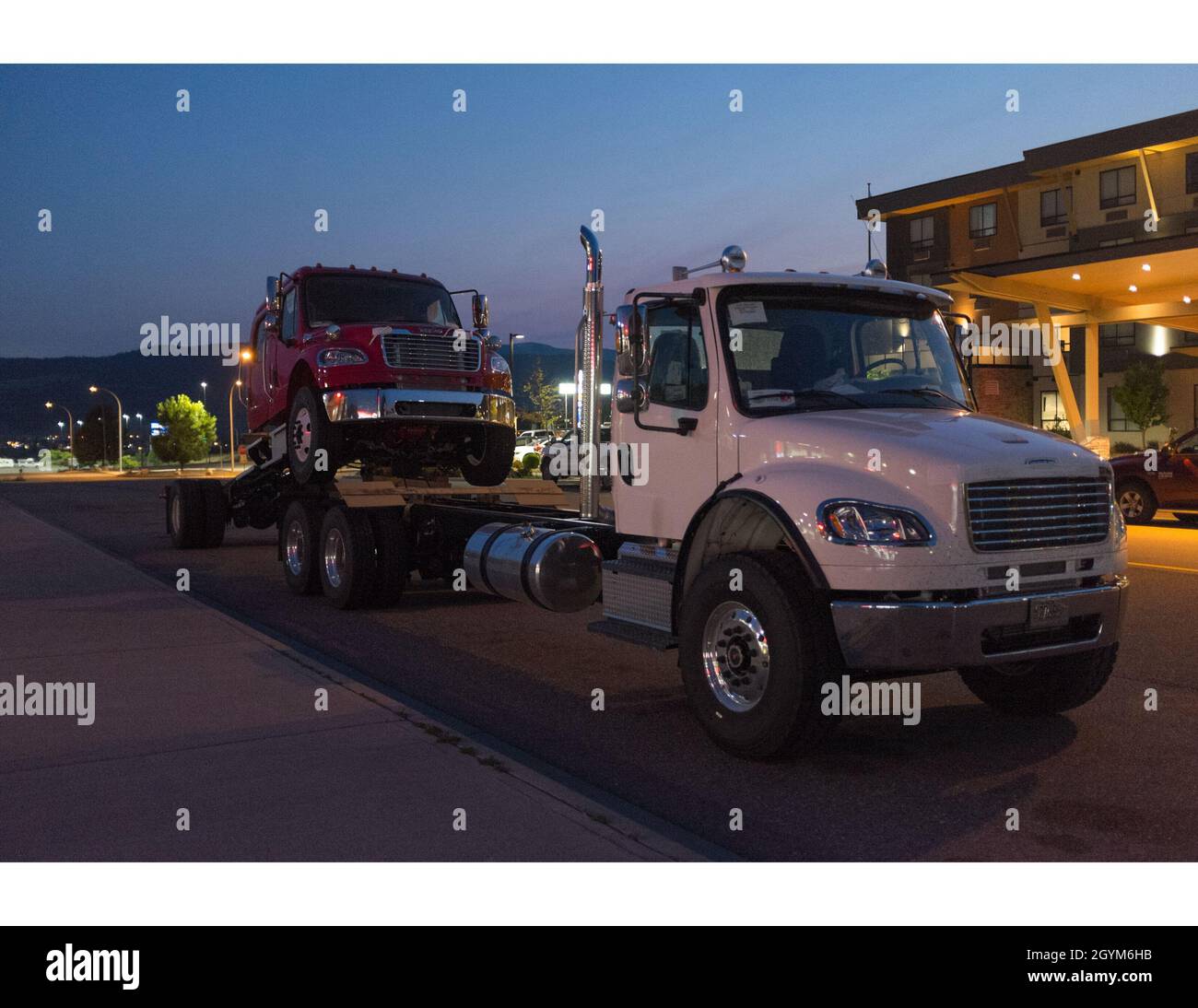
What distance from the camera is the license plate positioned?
5.65 meters

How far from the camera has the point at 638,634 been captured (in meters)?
6.88

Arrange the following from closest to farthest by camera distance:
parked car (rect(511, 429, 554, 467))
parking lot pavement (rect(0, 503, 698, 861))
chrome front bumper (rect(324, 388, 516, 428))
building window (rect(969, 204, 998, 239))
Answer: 1. parking lot pavement (rect(0, 503, 698, 861))
2. chrome front bumper (rect(324, 388, 516, 428))
3. building window (rect(969, 204, 998, 239))
4. parked car (rect(511, 429, 554, 467))

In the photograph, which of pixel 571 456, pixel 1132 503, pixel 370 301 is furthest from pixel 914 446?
pixel 1132 503

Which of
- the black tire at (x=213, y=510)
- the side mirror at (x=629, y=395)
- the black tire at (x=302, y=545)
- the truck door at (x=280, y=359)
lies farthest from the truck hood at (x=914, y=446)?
the black tire at (x=213, y=510)

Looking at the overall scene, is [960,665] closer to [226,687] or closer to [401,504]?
[226,687]

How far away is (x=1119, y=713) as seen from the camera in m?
6.97

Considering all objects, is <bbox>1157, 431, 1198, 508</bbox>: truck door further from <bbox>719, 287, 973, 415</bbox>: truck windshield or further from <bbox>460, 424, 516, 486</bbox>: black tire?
<bbox>719, 287, 973, 415</bbox>: truck windshield

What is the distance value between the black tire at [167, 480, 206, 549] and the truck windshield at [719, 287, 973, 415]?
12644mm

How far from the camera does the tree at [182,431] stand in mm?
97625

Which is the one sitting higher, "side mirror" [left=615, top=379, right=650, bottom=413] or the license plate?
"side mirror" [left=615, top=379, right=650, bottom=413]

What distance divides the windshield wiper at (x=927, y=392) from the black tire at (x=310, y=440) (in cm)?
657

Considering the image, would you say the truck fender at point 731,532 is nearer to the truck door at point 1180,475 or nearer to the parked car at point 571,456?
the parked car at point 571,456

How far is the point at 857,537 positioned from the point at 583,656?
391 cm

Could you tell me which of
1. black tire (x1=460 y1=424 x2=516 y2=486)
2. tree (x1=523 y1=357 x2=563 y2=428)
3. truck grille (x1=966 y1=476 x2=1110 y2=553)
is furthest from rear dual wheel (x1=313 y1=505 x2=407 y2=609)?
tree (x1=523 y1=357 x2=563 y2=428)
